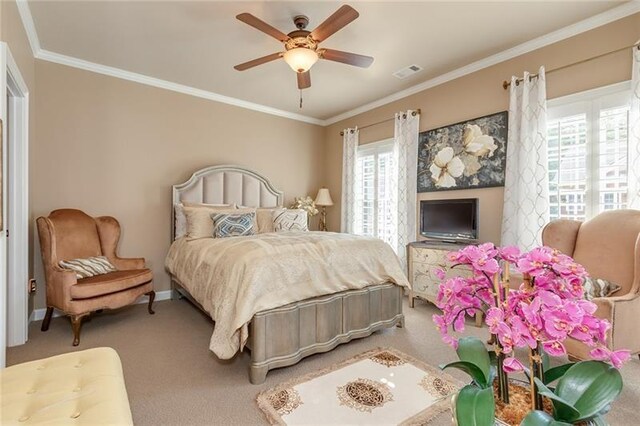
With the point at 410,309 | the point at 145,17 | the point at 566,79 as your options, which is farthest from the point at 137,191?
the point at 566,79

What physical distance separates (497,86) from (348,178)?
2.47m

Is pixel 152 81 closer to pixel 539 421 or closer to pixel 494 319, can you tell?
pixel 494 319

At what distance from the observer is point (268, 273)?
2262 mm

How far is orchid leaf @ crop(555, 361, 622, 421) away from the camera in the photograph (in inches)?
27.8

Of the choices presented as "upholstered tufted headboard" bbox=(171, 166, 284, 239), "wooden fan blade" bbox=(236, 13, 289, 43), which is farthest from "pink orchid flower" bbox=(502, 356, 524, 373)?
"upholstered tufted headboard" bbox=(171, 166, 284, 239)

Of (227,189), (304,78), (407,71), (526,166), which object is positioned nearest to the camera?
(304,78)

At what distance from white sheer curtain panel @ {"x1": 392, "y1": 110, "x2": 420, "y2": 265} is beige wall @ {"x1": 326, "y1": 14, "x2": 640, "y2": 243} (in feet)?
0.41

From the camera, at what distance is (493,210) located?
3.47m

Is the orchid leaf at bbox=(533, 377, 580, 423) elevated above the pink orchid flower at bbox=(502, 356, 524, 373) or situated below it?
below

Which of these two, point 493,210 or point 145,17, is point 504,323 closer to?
point 493,210

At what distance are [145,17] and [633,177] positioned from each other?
171 inches

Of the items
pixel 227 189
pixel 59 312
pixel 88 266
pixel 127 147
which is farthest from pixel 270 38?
pixel 59 312

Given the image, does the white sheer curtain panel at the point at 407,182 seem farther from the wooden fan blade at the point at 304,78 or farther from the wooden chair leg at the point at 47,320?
the wooden chair leg at the point at 47,320

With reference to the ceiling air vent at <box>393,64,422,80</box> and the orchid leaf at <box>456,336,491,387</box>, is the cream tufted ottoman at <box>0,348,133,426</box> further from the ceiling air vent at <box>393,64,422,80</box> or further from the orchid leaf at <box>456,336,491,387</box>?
the ceiling air vent at <box>393,64,422,80</box>
